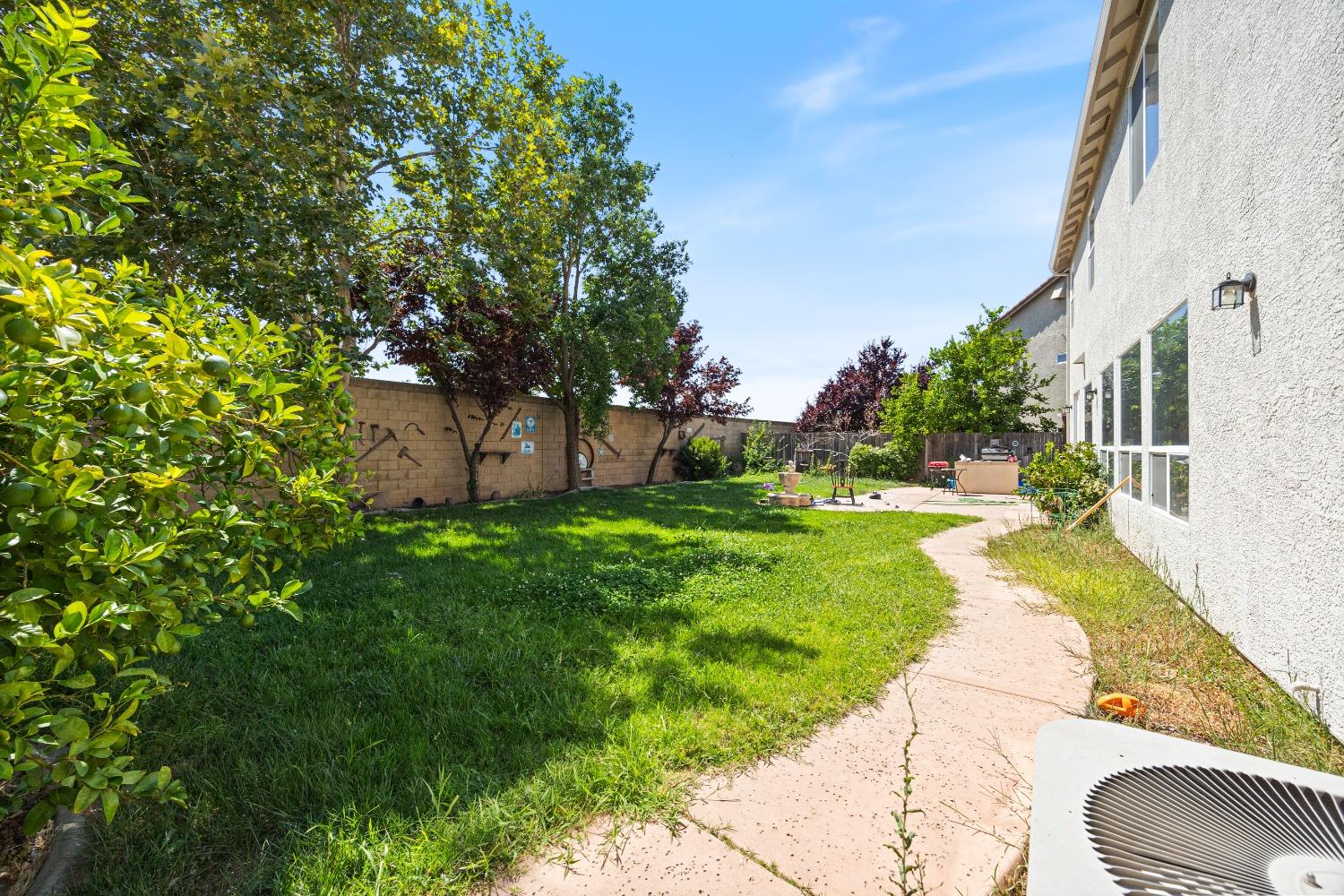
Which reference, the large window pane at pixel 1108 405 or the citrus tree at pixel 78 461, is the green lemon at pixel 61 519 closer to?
the citrus tree at pixel 78 461

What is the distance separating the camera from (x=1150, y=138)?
532 centimetres

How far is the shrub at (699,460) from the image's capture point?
55.7 ft

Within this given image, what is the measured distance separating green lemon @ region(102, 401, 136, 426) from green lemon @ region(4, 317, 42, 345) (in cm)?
14

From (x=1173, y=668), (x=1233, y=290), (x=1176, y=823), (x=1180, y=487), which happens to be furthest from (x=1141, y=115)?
(x=1176, y=823)

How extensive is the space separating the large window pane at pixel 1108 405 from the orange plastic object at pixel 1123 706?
592 cm

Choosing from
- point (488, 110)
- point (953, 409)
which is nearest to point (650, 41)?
point (488, 110)

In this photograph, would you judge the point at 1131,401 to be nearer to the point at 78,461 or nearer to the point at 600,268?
the point at 78,461

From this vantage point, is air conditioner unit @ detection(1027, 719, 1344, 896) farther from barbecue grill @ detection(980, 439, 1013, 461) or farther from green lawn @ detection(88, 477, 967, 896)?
barbecue grill @ detection(980, 439, 1013, 461)

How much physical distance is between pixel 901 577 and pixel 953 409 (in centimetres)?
1294

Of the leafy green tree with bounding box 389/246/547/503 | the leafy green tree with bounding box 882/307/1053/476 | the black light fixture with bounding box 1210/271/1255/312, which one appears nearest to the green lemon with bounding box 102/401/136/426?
the black light fixture with bounding box 1210/271/1255/312

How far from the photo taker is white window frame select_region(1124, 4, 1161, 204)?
5172 mm

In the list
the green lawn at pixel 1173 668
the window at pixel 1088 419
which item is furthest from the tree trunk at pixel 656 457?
the green lawn at pixel 1173 668

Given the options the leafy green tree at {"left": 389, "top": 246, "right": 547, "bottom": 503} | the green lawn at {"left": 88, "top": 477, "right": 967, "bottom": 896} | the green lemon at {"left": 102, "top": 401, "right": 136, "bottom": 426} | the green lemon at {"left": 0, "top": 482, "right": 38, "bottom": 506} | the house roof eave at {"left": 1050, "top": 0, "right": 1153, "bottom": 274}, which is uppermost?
the house roof eave at {"left": 1050, "top": 0, "right": 1153, "bottom": 274}

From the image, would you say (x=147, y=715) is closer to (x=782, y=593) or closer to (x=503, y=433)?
(x=782, y=593)
